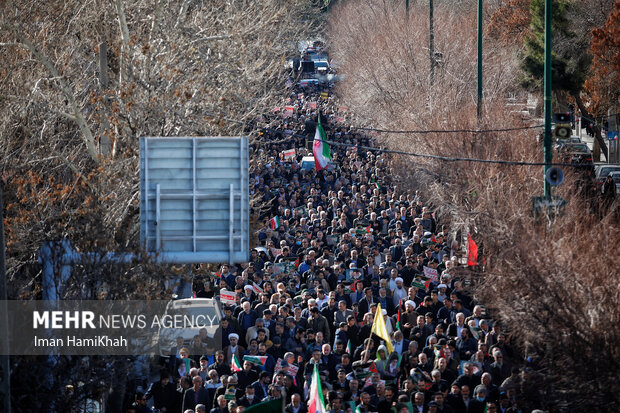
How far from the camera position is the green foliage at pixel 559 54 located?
4272cm

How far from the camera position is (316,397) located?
14008 mm

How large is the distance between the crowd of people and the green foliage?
16847 mm

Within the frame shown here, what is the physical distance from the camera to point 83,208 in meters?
15.7

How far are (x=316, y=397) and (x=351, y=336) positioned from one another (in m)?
3.58

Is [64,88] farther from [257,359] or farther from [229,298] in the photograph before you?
[257,359]

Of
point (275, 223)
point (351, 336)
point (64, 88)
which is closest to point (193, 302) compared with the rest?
point (351, 336)

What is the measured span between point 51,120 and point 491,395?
12.0 m

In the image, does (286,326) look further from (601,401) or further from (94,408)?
(601,401)

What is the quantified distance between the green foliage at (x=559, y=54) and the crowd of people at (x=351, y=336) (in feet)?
55.3

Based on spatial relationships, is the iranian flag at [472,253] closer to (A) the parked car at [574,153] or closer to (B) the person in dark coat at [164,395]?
(B) the person in dark coat at [164,395]

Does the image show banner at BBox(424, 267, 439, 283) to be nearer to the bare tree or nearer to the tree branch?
the bare tree

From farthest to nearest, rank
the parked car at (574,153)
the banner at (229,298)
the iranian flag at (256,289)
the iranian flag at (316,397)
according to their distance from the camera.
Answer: the parked car at (574,153)
the iranian flag at (256,289)
the banner at (229,298)
the iranian flag at (316,397)

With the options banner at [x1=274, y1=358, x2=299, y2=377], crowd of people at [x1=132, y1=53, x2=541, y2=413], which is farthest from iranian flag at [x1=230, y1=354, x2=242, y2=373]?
banner at [x1=274, y1=358, x2=299, y2=377]

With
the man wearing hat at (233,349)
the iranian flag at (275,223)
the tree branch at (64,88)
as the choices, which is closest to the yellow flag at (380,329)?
the man wearing hat at (233,349)
